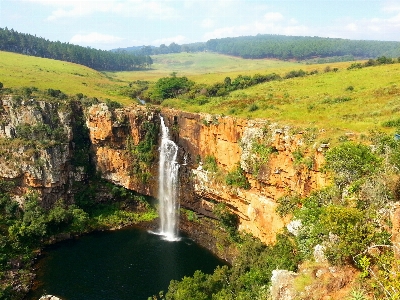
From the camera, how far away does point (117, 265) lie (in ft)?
122

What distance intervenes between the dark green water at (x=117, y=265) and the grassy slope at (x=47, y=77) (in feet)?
78.4

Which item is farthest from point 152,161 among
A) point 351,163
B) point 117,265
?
point 351,163

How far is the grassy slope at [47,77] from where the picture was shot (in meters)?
57.4

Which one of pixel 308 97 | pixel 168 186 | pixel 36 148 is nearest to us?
pixel 36 148

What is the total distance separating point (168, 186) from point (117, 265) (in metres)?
12.4

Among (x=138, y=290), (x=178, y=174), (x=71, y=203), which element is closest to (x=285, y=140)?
(x=178, y=174)

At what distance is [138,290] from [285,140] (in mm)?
20433

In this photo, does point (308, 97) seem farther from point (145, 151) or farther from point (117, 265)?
point (117, 265)

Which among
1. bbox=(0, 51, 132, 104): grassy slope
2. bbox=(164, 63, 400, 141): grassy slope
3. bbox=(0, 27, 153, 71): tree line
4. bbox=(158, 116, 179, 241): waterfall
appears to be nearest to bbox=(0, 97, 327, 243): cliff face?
bbox=(158, 116, 179, 241): waterfall

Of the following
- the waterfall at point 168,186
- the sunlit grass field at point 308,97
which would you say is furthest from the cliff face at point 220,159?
the sunlit grass field at point 308,97

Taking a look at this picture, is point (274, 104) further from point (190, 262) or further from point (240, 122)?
point (190, 262)

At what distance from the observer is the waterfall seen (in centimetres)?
4469

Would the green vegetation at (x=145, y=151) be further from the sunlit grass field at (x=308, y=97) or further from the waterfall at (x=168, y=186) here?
the sunlit grass field at (x=308, y=97)

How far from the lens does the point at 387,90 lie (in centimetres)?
4203
